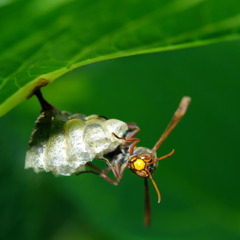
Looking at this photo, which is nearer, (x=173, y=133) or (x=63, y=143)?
(x=63, y=143)

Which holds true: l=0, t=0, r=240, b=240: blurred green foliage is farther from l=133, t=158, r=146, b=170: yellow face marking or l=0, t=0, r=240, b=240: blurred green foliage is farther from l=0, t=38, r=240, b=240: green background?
l=133, t=158, r=146, b=170: yellow face marking

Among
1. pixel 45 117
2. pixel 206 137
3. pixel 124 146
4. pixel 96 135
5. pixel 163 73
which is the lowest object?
pixel 206 137

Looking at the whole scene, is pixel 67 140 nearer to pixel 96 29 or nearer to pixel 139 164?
pixel 139 164

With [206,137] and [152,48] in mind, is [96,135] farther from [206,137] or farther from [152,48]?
[206,137]

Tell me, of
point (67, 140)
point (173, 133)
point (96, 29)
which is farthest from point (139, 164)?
point (173, 133)

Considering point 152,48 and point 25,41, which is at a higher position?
point 25,41

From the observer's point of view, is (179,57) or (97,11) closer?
(97,11)

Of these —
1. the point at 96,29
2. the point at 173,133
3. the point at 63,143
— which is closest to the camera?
the point at 96,29

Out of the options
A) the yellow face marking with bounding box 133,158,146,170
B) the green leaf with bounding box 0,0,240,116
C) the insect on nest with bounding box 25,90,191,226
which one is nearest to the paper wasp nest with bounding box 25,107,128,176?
the insect on nest with bounding box 25,90,191,226

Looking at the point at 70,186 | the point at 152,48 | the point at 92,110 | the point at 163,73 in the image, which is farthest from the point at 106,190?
the point at 152,48
